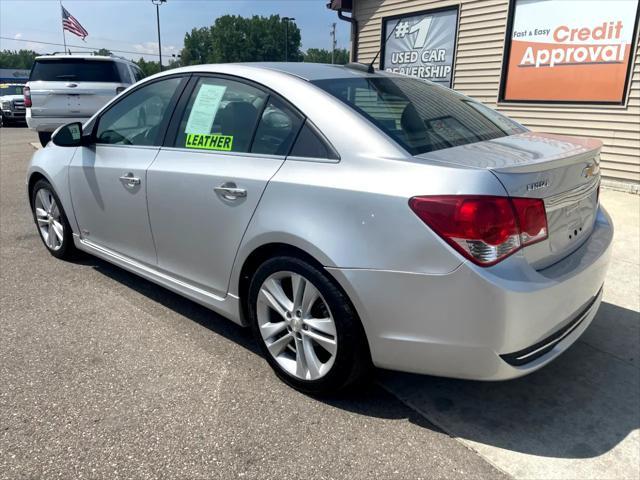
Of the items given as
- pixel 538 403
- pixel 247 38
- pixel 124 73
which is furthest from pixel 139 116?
pixel 247 38

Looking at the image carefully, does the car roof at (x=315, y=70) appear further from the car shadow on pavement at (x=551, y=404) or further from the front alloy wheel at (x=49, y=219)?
the front alloy wheel at (x=49, y=219)

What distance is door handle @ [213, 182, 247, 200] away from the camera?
8.64 ft

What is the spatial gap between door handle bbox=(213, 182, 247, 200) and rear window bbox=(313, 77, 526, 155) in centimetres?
66

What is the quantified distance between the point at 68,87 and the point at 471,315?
9.62 m

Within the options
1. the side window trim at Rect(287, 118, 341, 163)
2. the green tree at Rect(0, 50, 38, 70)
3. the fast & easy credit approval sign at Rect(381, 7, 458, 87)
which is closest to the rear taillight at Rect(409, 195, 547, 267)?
the side window trim at Rect(287, 118, 341, 163)

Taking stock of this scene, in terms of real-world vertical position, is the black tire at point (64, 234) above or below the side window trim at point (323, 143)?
Result: below

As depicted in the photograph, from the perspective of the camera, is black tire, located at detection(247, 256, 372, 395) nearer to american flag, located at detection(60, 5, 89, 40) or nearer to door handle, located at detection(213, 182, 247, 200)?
door handle, located at detection(213, 182, 247, 200)

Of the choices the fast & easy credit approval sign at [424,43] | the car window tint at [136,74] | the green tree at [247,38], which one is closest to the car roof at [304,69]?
the fast & easy credit approval sign at [424,43]

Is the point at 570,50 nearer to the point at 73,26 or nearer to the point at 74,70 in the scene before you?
the point at 74,70

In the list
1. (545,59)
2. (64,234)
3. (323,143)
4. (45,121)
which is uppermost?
(545,59)

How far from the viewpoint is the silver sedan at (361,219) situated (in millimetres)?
2023

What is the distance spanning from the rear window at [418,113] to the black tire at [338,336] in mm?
701

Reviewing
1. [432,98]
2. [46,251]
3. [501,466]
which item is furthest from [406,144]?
[46,251]

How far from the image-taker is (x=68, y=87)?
31.2 feet
